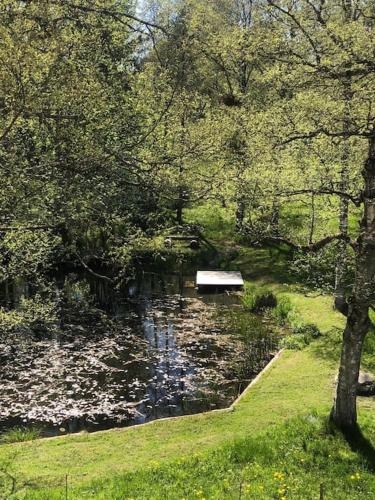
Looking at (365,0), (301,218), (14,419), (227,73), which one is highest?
(227,73)

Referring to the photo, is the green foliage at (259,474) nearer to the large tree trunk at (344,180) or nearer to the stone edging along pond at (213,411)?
the stone edging along pond at (213,411)

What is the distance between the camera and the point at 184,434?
1241cm

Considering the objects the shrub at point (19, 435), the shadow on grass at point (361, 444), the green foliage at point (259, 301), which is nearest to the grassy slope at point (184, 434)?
the shrub at point (19, 435)

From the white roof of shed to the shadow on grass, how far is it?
50.1 feet

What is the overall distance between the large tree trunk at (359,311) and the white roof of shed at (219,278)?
15129 mm

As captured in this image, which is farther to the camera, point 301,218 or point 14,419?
point 301,218

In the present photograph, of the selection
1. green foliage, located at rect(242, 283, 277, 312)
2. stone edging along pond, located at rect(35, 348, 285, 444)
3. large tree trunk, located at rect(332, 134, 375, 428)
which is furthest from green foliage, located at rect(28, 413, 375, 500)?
green foliage, located at rect(242, 283, 277, 312)

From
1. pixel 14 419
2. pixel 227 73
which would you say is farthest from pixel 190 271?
pixel 14 419

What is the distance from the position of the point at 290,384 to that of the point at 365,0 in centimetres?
1387

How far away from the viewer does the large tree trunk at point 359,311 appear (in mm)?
10781

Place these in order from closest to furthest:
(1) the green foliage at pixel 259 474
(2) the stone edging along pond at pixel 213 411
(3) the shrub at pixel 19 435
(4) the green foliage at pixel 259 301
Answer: (1) the green foliage at pixel 259 474, (2) the stone edging along pond at pixel 213 411, (3) the shrub at pixel 19 435, (4) the green foliage at pixel 259 301

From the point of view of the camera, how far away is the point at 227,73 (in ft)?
116

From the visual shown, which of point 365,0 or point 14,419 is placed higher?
point 365,0

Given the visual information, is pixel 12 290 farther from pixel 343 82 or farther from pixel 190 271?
pixel 343 82
